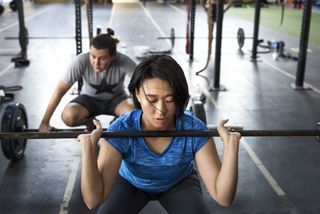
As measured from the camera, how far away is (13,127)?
2.45 m

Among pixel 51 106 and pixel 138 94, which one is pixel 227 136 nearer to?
pixel 138 94

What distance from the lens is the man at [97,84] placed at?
2387mm

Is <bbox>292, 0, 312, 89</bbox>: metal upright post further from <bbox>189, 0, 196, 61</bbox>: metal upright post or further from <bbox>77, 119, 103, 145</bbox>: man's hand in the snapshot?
<bbox>77, 119, 103, 145</bbox>: man's hand

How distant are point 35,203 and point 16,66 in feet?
11.9

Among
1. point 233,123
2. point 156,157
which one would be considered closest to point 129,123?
point 156,157

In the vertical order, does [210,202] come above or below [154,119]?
below

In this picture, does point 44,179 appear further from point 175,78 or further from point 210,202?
point 175,78

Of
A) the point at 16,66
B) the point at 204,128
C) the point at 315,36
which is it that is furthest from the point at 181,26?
the point at 204,128

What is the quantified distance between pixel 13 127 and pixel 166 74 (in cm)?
151

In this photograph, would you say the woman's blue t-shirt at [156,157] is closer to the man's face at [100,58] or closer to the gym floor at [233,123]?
the gym floor at [233,123]

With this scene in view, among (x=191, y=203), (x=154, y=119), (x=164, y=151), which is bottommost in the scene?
(x=191, y=203)

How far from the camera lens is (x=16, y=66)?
212 inches

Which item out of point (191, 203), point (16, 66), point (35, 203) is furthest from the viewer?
point (16, 66)

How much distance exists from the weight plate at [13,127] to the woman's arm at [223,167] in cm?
142
